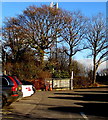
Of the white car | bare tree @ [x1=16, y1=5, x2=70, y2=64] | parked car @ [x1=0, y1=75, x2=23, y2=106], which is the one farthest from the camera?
bare tree @ [x1=16, y1=5, x2=70, y2=64]

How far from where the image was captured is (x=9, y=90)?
35.8 feet

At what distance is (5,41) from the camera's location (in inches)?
1494

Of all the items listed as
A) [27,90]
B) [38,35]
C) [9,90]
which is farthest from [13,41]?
[9,90]

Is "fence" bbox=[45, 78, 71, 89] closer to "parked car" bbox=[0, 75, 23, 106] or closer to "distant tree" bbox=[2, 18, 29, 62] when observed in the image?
"distant tree" bbox=[2, 18, 29, 62]

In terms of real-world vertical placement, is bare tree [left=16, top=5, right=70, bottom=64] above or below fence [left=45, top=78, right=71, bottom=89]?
above

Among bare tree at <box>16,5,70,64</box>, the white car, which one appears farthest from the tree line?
the white car

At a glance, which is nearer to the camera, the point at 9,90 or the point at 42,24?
the point at 9,90

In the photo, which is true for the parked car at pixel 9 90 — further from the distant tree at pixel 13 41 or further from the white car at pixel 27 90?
the distant tree at pixel 13 41

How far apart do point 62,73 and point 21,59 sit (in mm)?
7355

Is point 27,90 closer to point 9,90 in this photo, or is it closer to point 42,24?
point 9,90

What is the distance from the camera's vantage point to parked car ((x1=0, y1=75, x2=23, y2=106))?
1084 centimetres

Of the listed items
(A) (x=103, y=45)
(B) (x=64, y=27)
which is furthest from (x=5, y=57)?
(A) (x=103, y=45)

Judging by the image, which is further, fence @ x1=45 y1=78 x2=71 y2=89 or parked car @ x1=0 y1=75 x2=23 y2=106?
fence @ x1=45 y1=78 x2=71 y2=89

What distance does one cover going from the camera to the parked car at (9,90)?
35.6 feet
